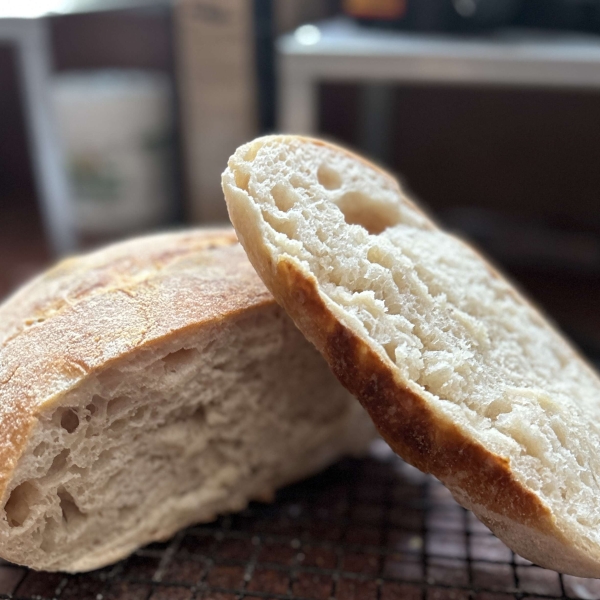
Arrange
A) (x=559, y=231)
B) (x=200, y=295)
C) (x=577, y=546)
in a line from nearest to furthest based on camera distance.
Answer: (x=577, y=546), (x=200, y=295), (x=559, y=231)

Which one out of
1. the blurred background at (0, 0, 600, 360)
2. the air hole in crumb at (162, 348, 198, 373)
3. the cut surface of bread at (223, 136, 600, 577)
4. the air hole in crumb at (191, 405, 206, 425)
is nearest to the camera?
the cut surface of bread at (223, 136, 600, 577)

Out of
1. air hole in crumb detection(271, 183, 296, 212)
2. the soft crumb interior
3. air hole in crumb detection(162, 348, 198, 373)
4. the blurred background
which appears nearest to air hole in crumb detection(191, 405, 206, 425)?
the soft crumb interior

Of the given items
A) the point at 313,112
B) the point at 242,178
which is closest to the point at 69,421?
the point at 242,178

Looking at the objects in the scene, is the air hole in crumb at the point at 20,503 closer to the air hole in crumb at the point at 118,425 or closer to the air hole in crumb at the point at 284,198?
the air hole in crumb at the point at 118,425

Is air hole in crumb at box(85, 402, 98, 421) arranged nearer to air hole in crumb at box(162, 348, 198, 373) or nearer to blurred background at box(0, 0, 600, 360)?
air hole in crumb at box(162, 348, 198, 373)

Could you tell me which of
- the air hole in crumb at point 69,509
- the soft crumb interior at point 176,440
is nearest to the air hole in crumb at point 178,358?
the soft crumb interior at point 176,440

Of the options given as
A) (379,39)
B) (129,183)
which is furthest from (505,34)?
(129,183)

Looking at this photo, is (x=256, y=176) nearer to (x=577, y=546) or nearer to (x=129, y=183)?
(x=577, y=546)
